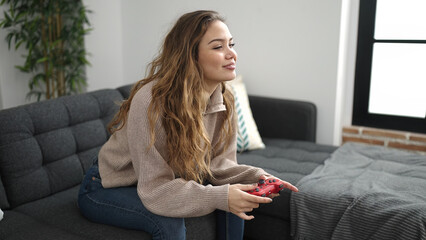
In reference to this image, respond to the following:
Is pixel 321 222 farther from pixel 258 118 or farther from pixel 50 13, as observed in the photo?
pixel 50 13

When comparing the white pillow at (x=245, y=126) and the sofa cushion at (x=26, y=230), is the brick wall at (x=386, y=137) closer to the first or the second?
the white pillow at (x=245, y=126)

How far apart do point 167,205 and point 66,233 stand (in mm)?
437

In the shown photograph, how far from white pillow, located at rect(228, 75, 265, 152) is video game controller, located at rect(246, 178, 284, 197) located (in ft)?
2.97

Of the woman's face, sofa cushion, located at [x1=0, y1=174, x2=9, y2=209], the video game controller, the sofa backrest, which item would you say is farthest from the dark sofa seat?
sofa cushion, located at [x1=0, y1=174, x2=9, y2=209]

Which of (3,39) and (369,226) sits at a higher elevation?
(3,39)

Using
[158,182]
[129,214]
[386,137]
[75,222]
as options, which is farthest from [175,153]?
[386,137]

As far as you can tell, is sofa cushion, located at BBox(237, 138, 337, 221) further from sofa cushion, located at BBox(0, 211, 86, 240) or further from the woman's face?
sofa cushion, located at BBox(0, 211, 86, 240)

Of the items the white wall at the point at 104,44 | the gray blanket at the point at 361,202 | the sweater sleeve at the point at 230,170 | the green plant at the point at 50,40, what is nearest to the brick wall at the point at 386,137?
the gray blanket at the point at 361,202

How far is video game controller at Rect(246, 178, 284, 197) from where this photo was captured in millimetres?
1521

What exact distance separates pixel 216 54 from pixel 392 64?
162 cm

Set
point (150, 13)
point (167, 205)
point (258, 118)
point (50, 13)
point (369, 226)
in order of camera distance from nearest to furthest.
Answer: point (167, 205) → point (369, 226) → point (258, 118) → point (50, 13) → point (150, 13)

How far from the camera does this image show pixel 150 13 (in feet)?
11.0

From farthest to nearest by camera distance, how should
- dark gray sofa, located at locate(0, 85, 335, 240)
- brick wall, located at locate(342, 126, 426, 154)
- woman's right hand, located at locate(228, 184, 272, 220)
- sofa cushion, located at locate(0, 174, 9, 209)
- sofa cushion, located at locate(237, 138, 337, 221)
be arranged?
brick wall, located at locate(342, 126, 426, 154), sofa cushion, located at locate(237, 138, 337, 221), sofa cushion, located at locate(0, 174, 9, 209), dark gray sofa, located at locate(0, 85, 335, 240), woman's right hand, located at locate(228, 184, 272, 220)

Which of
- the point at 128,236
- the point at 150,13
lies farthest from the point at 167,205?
the point at 150,13
